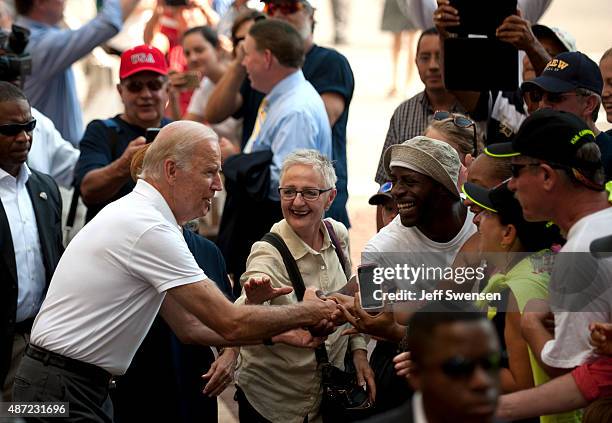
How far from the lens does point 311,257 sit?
16.9 ft

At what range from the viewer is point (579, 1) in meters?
20.2

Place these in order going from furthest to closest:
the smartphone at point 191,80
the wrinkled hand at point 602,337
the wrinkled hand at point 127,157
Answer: the smartphone at point 191,80
the wrinkled hand at point 127,157
the wrinkled hand at point 602,337

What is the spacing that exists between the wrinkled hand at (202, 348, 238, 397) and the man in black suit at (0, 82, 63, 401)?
1148mm

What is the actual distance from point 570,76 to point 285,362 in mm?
1884

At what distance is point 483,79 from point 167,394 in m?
2.28

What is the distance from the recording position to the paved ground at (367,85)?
10188 millimetres

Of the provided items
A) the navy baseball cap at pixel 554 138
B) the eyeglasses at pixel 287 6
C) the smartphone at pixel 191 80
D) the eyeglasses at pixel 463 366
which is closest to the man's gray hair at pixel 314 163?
the navy baseball cap at pixel 554 138

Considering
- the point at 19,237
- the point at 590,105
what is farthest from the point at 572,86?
the point at 19,237

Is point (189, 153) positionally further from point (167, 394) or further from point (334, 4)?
point (334, 4)

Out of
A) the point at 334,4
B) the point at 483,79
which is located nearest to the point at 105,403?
the point at 483,79

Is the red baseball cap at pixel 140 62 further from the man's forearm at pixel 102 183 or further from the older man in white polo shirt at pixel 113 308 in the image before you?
the older man in white polo shirt at pixel 113 308

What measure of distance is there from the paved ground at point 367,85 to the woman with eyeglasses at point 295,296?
1556 millimetres

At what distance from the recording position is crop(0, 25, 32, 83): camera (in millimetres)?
6859

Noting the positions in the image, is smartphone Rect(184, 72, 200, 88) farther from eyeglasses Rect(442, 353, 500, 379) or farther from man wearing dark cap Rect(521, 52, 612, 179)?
eyeglasses Rect(442, 353, 500, 379)
